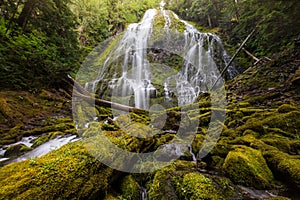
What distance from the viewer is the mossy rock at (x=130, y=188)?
8.20 feet

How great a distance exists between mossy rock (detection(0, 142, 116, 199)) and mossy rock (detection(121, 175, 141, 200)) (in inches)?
10.5

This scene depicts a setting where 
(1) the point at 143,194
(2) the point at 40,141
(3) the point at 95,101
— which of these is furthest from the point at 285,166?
(3) the point at 95,101

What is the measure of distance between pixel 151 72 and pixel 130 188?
13966 mm

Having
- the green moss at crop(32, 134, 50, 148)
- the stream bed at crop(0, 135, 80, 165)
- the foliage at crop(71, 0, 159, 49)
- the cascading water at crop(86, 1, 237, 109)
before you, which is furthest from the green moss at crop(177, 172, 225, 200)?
the foliage at crop(71, 0, 159, 49)

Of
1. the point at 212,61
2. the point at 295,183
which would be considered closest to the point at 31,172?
the point at 295,183

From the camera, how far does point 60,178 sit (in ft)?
6.50

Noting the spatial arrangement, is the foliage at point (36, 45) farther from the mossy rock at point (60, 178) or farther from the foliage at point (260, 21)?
the foliage at point (260, 21)

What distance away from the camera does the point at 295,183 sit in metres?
2.45

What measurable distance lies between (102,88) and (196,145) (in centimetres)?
1150

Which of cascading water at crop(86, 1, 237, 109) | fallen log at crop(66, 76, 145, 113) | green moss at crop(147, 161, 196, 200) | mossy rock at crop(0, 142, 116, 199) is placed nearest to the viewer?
mossy rock at crop(0, 142, 116, 199)

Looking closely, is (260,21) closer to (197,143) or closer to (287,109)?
(287,109)

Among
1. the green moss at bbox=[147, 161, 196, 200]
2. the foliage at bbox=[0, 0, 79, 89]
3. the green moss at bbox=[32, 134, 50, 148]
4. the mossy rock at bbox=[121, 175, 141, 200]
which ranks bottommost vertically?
the mossy rock at bbox=[121, 175, 141, 200]

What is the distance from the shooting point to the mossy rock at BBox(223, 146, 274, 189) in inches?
101

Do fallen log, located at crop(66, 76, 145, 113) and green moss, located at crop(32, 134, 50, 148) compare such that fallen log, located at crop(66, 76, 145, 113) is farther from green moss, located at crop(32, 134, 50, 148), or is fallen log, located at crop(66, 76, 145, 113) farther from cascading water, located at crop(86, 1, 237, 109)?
cascading water, located at crop(86, 1, 237, 109)
